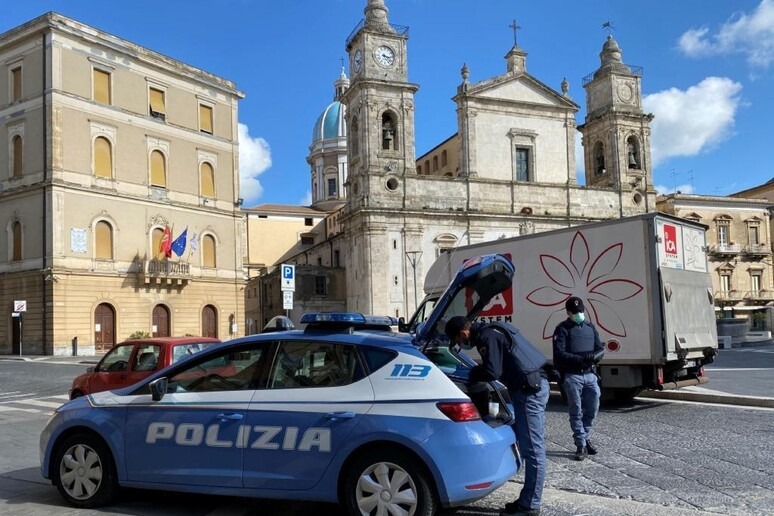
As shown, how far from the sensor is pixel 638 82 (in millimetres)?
55750

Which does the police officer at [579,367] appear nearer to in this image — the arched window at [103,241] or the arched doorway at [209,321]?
the arched window at [103,241]

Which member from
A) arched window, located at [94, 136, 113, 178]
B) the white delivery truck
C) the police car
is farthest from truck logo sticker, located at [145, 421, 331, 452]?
arched window, located at [94, 136, 113, 178]

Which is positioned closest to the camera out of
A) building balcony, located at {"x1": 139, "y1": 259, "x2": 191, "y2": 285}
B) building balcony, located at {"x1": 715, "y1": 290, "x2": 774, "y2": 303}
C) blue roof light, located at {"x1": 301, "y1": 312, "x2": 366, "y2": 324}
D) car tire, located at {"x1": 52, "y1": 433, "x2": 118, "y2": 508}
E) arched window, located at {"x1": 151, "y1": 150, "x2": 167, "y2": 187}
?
blue roof light, located at {"x1": 301, "y1": 312, "x2": 366, "y2": 324}

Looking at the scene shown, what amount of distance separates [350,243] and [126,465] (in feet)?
143

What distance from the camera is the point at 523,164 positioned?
52906mm

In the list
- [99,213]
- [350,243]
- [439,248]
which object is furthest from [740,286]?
[99,213]

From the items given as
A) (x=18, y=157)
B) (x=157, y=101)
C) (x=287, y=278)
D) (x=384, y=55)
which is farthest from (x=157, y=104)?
(x=287, y=278)

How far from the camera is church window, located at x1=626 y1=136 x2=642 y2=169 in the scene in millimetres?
55156

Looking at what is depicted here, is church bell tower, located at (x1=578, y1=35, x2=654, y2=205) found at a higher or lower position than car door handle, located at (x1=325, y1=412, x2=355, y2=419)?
higher

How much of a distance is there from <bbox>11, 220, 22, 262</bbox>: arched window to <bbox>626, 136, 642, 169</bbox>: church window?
4328cm

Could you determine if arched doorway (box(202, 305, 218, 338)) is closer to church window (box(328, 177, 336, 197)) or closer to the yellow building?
the yellow building

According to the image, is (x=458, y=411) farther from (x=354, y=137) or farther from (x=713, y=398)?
(x=354, y=137)

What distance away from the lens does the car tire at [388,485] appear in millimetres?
4855

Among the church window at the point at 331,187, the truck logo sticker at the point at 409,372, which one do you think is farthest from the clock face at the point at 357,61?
the truck logo sticker at the point at 409,372
